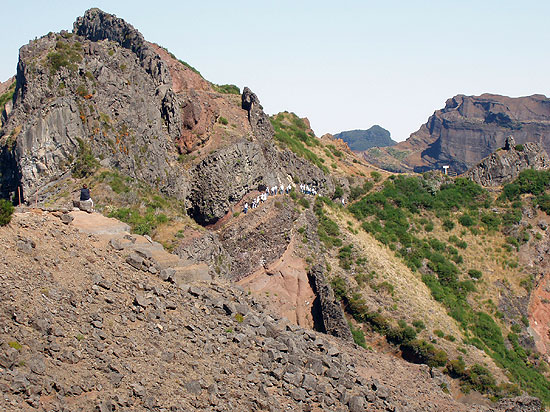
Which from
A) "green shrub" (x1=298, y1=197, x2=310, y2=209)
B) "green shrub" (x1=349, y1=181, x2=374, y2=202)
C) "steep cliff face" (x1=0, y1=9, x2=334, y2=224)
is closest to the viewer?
"steep cliff face" (x1=0, y1=9, x2=334, y2=224)

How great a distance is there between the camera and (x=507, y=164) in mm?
50750

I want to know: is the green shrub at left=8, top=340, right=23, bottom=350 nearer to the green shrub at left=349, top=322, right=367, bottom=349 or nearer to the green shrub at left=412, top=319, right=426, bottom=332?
the green shrub at left=349, top=322, right=367, bottom=349

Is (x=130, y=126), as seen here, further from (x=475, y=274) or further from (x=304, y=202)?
(x=475, y=274)

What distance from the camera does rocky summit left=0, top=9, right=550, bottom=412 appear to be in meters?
14.5

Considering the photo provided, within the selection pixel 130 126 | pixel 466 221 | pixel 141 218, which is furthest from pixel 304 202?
pixel 466 221

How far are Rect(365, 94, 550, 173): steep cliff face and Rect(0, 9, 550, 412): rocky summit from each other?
6576 centimetres

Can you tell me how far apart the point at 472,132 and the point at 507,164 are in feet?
237

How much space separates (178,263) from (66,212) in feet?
12.2

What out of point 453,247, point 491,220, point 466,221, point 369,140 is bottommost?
point 453,247

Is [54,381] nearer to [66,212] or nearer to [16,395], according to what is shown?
[16,395]

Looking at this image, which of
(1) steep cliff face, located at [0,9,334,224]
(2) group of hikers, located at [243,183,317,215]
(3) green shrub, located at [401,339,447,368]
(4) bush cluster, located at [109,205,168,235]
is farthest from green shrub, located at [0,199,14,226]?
(3) green shrub, located at [401,339,447,368]

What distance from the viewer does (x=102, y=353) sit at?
13797 millimetres

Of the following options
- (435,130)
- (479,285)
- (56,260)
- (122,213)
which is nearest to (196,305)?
(56,260)

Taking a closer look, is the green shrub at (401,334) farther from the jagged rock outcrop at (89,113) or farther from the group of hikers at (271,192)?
the jagged rock outcrop at (89,113)
